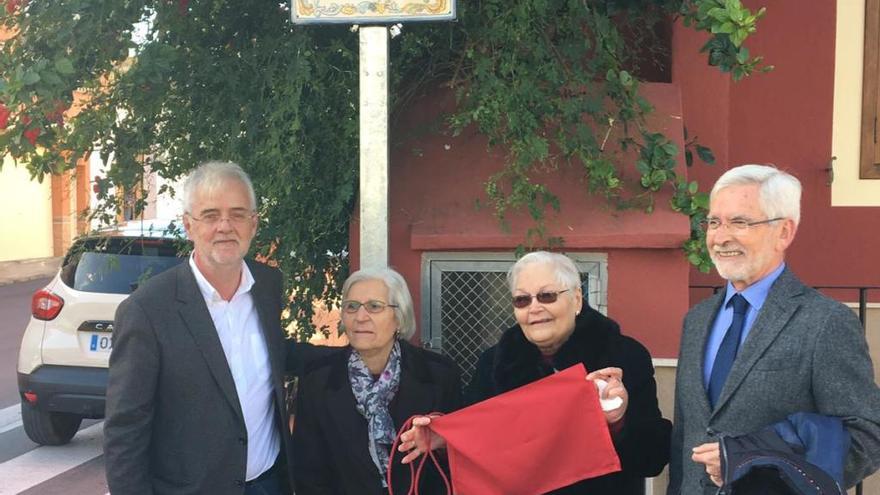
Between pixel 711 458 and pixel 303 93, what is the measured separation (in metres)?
2.86

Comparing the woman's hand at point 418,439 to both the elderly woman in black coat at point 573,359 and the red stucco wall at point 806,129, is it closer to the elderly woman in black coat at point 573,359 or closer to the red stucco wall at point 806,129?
the elderly woman in black coat at point 573,359

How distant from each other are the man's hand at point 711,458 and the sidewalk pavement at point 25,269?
2039 centimetres

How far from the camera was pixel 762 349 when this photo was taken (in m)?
2.34

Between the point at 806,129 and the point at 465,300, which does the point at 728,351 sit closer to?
the point at 465,300

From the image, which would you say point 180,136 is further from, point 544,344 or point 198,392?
point 544,344

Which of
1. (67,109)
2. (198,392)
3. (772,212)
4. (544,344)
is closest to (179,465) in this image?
(198,392)

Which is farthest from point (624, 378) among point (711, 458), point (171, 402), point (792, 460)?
point (171, 402)

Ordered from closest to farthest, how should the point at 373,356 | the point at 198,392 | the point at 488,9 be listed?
the point at 198,392 < the point at 373,356 < the point at 488,9

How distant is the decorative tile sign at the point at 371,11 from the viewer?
3.12 m

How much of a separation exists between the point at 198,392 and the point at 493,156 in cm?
235

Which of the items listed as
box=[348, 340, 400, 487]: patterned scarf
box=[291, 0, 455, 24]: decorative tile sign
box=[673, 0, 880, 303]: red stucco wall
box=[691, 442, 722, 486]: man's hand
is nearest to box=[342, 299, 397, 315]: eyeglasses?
box=[348, 340, 400, 487]: patterned scarf

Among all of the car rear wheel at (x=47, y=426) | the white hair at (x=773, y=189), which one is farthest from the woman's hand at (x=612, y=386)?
the car rear wheel at (x=47, y=426)

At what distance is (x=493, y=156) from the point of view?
4586 millimetres

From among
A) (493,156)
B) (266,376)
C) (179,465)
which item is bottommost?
(179,465)
